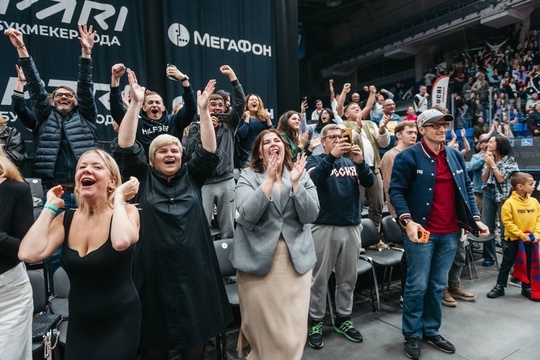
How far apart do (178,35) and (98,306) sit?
485cm

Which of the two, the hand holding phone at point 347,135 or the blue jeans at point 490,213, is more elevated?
the hand holding phone at point 347,135

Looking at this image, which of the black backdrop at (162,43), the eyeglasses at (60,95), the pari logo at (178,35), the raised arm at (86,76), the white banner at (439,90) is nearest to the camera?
the raised arm at (86,76)

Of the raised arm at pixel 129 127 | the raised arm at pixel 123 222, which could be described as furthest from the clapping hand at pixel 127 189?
the raised arm at pixel 129 127

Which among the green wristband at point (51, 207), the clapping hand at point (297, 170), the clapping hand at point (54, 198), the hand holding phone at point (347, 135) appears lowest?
the green wristband at point (51, 207)

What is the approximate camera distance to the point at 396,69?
1689 centimetres

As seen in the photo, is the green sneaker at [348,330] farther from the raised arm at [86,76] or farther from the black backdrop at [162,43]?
the black backdrop at [162,43]

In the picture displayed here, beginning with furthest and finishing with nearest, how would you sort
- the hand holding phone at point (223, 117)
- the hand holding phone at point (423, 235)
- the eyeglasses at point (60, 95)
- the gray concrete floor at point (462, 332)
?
the hand holding phone at point (223, 117) → the eyeglasses at point (60, 95) → the gray concrete floor at point (462, 332) → the hand holding phone at point (423, 235)

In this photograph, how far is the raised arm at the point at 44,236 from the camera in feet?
5.01

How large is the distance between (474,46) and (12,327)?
1588 cm

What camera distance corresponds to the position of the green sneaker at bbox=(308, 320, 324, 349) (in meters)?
2.70

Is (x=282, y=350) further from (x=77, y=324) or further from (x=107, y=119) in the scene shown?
(x=107, y=119)

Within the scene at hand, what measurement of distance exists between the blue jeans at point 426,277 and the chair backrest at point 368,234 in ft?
3.35

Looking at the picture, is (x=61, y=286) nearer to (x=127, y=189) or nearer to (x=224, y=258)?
(x=224, y=258)

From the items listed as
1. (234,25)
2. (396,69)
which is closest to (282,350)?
(234,25)
